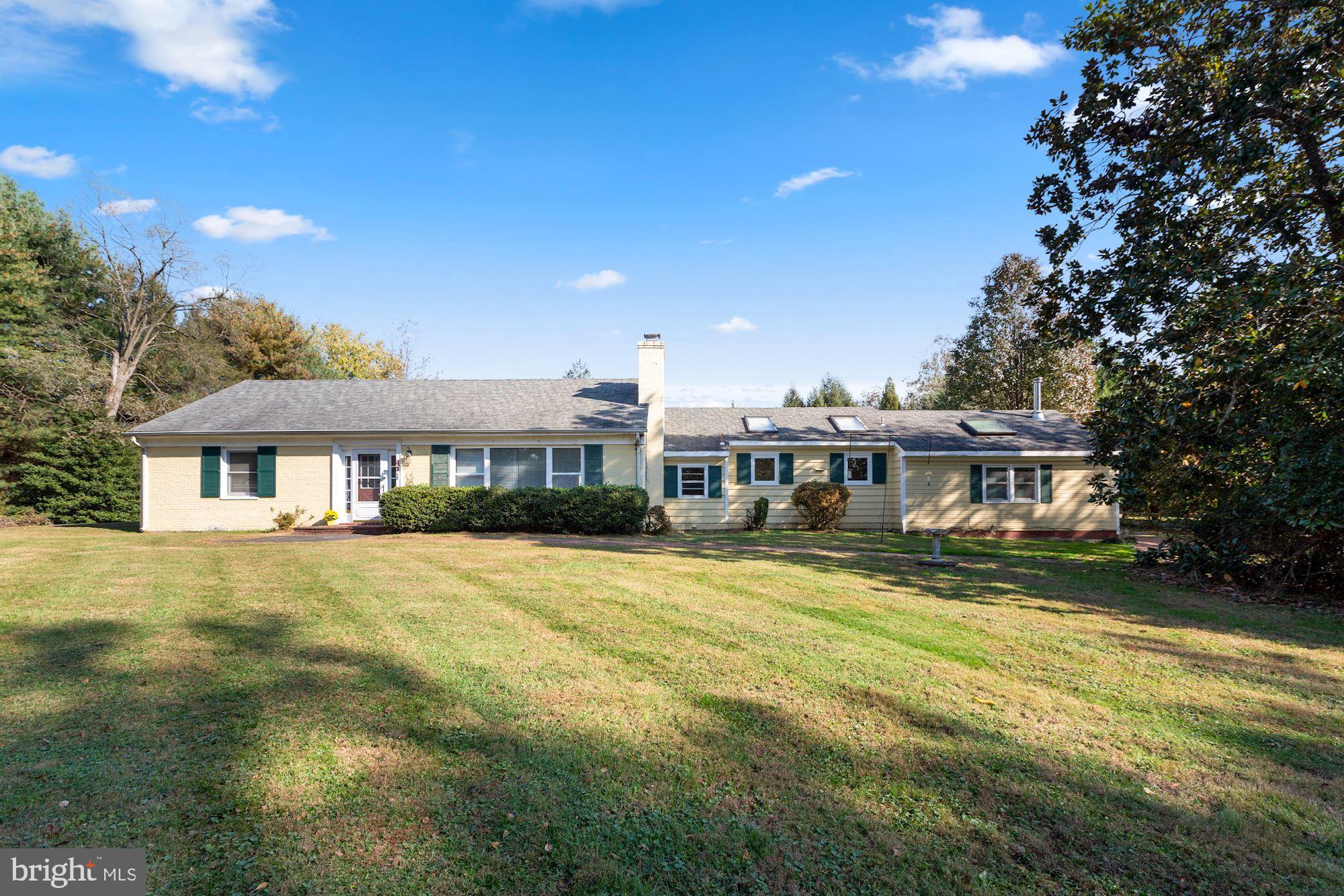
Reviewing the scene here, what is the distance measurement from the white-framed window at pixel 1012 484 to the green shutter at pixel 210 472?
71.7ft

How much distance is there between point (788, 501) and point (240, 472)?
15482 mm

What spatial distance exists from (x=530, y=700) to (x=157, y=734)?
219 cm

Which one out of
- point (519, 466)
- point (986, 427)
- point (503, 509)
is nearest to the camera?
point (503, 509)

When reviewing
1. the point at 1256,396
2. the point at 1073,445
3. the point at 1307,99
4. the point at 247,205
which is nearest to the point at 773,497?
the point at 1073,445

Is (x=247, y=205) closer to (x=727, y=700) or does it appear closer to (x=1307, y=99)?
(x=727, y=700)

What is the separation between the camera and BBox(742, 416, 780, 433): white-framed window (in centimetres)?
2028

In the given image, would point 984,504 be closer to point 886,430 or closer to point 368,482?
point 886,430

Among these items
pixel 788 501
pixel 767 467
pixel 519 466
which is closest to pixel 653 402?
pixel 519 466

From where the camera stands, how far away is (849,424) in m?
20.9

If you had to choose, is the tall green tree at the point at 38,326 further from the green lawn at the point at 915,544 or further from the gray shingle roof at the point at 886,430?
the green lawn at the point at 915,544

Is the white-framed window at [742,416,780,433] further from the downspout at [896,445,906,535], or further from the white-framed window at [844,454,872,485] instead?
the downspout at [896,445,906,535]

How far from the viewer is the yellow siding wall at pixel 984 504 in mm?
19172

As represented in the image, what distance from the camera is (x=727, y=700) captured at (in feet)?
14.7

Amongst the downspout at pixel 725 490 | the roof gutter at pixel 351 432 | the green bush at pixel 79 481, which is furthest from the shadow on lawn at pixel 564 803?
the green bush at pixel 79 481
